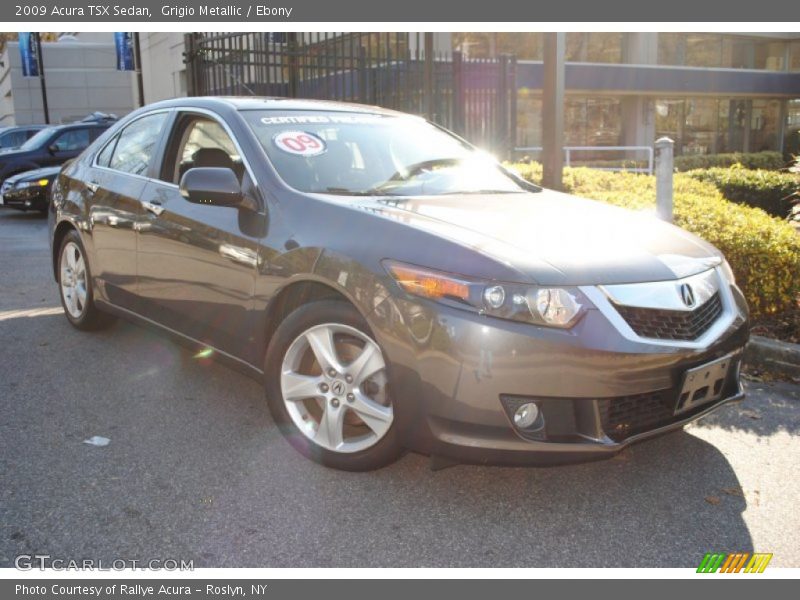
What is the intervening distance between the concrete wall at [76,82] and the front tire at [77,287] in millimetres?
38247

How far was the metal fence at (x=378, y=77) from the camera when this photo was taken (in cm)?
1168

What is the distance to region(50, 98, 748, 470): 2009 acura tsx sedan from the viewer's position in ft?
9.51

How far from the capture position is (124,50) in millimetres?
33094

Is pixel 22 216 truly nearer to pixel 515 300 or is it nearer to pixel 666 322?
pixel 515 300

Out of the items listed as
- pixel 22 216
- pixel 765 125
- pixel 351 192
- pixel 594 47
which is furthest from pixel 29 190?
pixel 765 125

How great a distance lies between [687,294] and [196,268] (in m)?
2.39

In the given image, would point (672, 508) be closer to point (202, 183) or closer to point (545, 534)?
point (545, 534)

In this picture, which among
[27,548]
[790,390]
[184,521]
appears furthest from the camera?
[790,390]

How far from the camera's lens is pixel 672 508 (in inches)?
124

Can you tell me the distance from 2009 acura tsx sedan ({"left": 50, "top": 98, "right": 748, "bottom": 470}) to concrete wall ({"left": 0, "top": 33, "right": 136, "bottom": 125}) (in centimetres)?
3999

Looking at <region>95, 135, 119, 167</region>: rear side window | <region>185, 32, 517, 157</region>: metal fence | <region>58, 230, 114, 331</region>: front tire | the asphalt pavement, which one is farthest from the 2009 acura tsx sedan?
<region>185, 32, 517, 157</region>: metal fence

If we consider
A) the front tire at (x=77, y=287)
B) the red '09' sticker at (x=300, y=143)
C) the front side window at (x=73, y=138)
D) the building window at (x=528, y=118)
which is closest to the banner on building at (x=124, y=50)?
the building window at (x=528, y=118)

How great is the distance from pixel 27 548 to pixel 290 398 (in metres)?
1.19

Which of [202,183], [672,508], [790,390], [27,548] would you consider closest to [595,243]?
[672,508]
